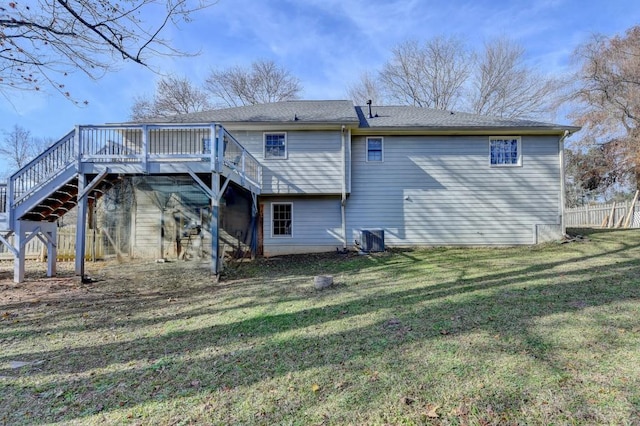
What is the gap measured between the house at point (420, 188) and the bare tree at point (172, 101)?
1484 centimetres

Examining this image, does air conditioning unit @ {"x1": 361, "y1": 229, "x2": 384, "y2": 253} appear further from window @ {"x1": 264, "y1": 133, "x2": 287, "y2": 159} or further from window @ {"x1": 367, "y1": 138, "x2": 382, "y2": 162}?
window @ {"x1": 264, "y1": 133, "x2": 287, "y2": 159}

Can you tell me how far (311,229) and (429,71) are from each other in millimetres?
18320

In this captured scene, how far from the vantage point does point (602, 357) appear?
315 cm

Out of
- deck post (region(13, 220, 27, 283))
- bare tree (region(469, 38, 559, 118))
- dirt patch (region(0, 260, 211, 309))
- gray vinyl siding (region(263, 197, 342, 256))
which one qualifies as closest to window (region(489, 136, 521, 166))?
gray vinyl siding (region(263, 197, 342, 256))

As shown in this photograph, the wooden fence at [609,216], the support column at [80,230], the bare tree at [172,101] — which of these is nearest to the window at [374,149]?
the support column at [80,230]

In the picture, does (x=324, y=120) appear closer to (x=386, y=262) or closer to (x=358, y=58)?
(x=386, y=262)

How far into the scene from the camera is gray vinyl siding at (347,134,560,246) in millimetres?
11406

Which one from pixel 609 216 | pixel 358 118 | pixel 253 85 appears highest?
pixel 253 85

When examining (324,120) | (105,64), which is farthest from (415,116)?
(105,64)

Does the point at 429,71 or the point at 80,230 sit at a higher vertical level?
the point at 429,71

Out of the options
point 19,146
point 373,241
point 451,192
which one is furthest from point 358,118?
point 19,146

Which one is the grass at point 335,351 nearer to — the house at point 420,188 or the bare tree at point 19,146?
the house at point 420,188

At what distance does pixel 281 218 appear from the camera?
11664 millimetres

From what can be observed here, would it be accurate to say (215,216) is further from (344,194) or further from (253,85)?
(253,85)
